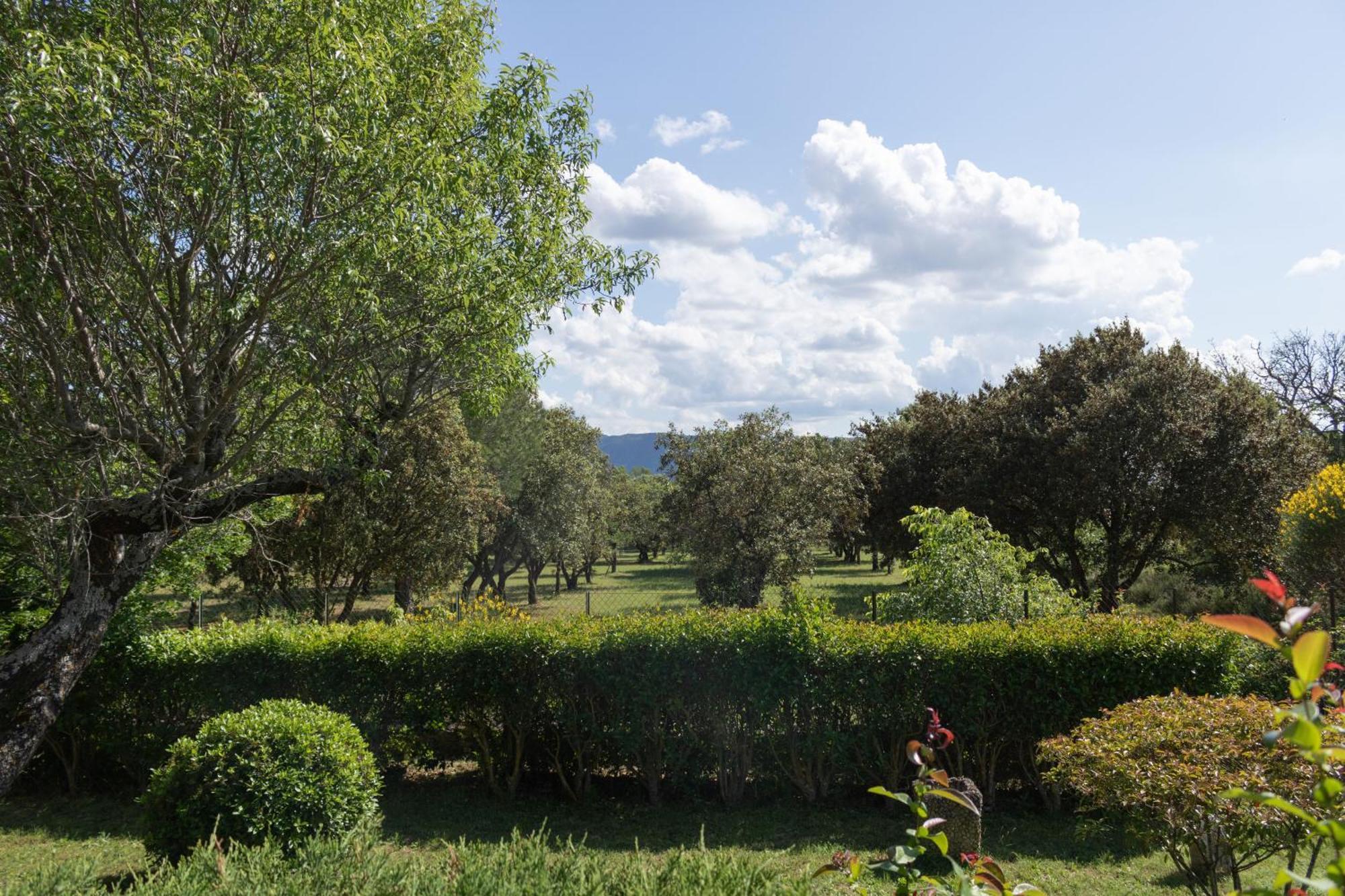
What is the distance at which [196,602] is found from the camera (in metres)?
10.3

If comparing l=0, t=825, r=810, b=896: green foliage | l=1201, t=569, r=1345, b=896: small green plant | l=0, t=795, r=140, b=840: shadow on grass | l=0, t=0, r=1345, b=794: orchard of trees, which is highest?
l=0, t=0, r=1345, b=794: orchard of trees

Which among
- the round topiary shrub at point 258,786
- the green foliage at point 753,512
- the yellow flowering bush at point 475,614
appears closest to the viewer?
the round topiary shrub at point 258,786

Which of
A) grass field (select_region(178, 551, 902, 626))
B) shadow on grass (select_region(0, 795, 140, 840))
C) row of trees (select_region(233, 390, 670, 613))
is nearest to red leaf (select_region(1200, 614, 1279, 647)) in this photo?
shadow on grass (select_region(0, 795, 140, 840))

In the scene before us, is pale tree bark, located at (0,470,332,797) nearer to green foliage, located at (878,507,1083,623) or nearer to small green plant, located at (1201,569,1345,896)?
green foliage, located at (878,507,1083,623)

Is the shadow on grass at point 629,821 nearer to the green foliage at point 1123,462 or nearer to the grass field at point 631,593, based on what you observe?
the grass field at point 631,593

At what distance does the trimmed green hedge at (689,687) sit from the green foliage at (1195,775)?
2.38m

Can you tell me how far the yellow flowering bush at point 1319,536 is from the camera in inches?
489

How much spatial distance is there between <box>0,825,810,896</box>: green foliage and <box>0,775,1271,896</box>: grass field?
246cm

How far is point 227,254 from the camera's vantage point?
23.7 feet

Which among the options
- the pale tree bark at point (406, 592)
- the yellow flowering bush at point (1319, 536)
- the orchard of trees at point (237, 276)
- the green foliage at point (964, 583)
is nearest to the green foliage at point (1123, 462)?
the yellow flowering bush at point (1319, 536)

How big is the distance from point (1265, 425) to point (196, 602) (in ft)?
67.1

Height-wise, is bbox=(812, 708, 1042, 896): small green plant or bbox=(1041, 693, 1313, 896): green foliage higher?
bbox=(812, 708, 1042, 896): small green plant

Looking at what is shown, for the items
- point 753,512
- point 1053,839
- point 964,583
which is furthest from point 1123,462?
point 1053,839

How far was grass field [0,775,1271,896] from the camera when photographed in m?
6.08
